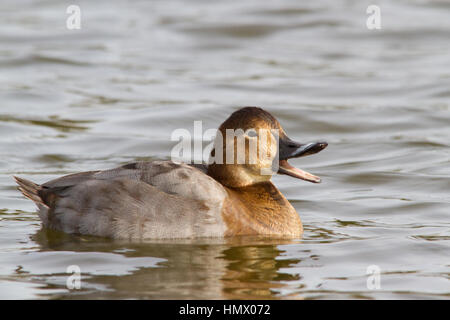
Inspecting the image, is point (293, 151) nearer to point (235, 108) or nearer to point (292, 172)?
point (292, 172)

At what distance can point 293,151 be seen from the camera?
7289 mm

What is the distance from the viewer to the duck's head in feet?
23.6

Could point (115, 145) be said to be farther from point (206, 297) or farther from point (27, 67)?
point (206, 297)

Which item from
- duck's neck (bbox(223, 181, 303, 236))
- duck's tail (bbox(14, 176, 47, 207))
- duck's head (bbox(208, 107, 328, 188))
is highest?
duck's head (bbox(208, 107, 328, 188))

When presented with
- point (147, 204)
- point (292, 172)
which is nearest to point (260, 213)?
point (292, 172)

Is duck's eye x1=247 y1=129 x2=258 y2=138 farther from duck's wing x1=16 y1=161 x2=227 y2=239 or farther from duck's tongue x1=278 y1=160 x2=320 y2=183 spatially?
duck's wing x1=16 y1=161 x2=227 y2=239

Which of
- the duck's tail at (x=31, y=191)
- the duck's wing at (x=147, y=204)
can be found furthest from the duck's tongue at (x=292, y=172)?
the duck's tail at (x=31, y=191)

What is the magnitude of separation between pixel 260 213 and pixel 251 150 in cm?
54

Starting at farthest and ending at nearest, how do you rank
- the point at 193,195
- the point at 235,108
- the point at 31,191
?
the point at 235,108 < the point at 31,191 < the point at 193,195

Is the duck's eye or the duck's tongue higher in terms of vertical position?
the duck's eye

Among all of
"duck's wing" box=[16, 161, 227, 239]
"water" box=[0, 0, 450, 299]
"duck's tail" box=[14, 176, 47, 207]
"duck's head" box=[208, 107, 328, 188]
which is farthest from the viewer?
"duck's tail" box=[14, 176, 47, 207]

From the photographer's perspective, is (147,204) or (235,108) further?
(235,108)

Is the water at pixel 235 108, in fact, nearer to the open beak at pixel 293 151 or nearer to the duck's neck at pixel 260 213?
the duck's neck at pixel 260 213

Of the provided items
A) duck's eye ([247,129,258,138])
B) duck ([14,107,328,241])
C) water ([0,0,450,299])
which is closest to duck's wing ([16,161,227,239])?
duck ([14,107,328,241])
